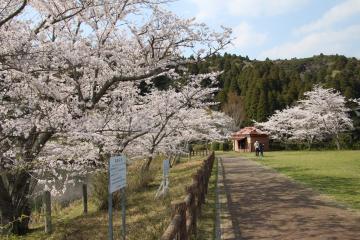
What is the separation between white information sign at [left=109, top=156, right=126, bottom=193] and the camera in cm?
532

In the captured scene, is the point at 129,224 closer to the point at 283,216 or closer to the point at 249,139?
the point at 283,216

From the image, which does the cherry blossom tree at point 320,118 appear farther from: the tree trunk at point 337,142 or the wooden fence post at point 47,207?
the wooden fence post at point 47,207

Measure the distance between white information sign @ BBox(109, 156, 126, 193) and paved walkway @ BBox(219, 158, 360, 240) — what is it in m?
2.30

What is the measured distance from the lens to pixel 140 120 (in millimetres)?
12961

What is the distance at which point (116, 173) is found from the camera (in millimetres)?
5633

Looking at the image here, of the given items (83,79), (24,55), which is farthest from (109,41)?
(24,55)

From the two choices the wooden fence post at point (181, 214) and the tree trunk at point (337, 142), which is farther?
the tree trunk at point (337, 142)

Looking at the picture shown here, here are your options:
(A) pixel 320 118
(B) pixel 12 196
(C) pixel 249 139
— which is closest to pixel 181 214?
(B) pixel 12 196

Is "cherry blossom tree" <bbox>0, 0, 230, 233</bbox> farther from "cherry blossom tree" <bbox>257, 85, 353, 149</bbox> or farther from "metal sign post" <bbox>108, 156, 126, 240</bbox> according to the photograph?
"cherry blossom tree" <bbox>257, 85, 353, 149</bbox>

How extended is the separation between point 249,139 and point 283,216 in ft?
145

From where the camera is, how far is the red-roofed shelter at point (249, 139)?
52.2 m

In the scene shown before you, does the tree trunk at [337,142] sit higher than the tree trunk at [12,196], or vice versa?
the tree trunk at [337,142]

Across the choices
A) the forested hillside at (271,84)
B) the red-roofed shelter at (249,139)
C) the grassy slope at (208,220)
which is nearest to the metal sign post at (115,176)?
the grassy slope at (208,220)

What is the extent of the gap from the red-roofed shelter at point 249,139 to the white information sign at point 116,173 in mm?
46845
